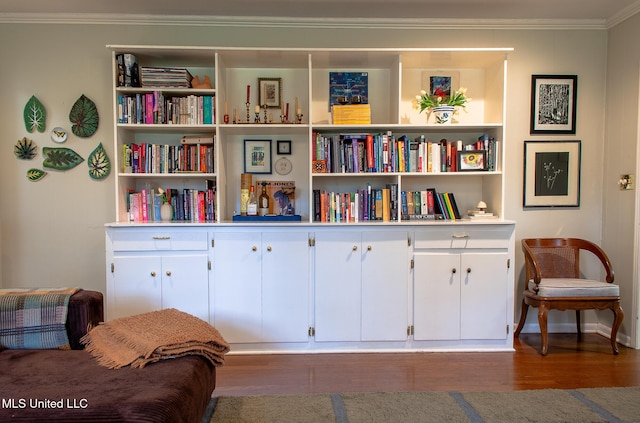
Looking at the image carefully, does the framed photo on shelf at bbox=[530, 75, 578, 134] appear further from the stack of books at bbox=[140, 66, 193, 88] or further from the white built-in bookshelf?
the stack of books at bbox=[140, 66, 193, 88]

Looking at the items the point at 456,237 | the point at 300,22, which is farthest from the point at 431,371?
the point at 300,22

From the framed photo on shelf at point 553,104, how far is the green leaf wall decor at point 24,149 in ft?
13.2

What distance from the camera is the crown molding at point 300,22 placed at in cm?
350

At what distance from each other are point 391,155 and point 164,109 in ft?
5.64

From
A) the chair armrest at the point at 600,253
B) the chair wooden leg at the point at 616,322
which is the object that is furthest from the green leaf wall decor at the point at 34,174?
the chair wooden leg at the point at 616,322

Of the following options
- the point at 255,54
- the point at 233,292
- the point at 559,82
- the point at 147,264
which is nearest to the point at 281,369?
the point at 233,292

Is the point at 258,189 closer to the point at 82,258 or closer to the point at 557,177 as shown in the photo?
the point at 82,258

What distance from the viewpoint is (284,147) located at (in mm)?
3662

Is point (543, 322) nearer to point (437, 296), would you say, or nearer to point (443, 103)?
point (437, 296)

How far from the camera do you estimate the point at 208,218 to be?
3441 millimetres

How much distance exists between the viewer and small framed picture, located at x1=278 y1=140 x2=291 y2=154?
12.0ft

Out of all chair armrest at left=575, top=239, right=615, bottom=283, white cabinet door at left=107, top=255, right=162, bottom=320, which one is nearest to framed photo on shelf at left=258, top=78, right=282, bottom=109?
white cabinet door at left=107, top=255, right=162, bottom=320

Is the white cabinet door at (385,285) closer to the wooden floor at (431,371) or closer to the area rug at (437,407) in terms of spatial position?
the wooden floor at (431,371)

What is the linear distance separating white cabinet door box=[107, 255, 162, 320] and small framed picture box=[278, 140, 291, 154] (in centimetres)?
125
